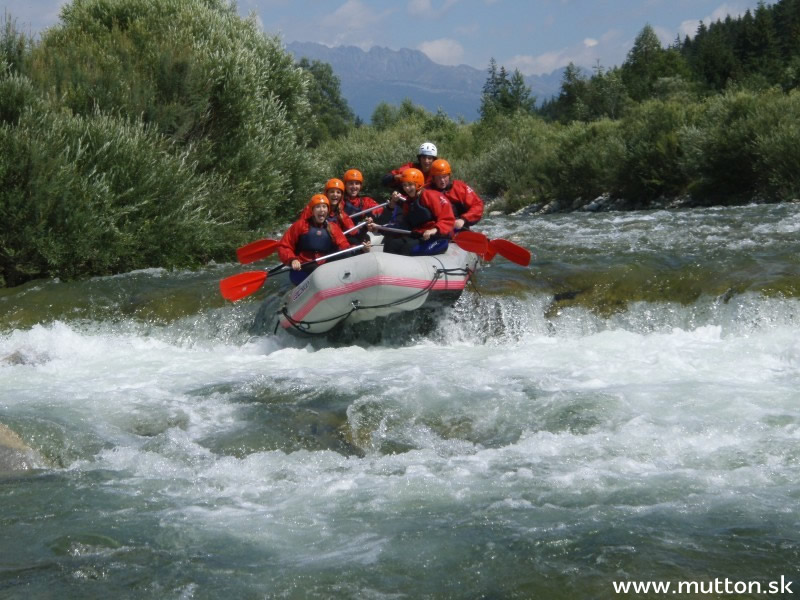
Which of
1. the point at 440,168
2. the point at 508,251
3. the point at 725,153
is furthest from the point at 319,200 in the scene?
the point at 725,153

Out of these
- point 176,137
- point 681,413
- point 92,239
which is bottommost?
point 681,413

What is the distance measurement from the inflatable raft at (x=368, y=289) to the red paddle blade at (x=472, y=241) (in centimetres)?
52

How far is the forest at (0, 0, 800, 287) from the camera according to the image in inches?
462

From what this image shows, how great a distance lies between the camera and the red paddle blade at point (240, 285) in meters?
9.42

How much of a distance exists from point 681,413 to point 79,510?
3779mm

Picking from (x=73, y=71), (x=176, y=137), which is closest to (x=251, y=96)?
(x=176, y=137)

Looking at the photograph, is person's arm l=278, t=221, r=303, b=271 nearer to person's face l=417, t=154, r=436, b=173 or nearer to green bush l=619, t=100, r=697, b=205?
person's face l=417, t=154, r=436, b=173

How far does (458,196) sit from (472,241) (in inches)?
29.5

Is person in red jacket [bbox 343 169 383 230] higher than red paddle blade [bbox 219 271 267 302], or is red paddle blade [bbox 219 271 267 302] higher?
person in red jacket [bbox 343 169 383 230]

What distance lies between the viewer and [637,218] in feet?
55.0

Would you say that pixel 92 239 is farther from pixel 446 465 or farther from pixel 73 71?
pixel 446 465

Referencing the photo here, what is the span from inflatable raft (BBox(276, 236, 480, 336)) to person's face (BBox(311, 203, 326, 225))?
0.92 metres

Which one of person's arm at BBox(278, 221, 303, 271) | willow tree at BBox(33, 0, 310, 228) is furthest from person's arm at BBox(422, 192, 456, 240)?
willow tree at BBox(33, 0, 310, 228)

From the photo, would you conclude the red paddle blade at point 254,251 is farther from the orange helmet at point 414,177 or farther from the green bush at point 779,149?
the green bush at point 779,149
